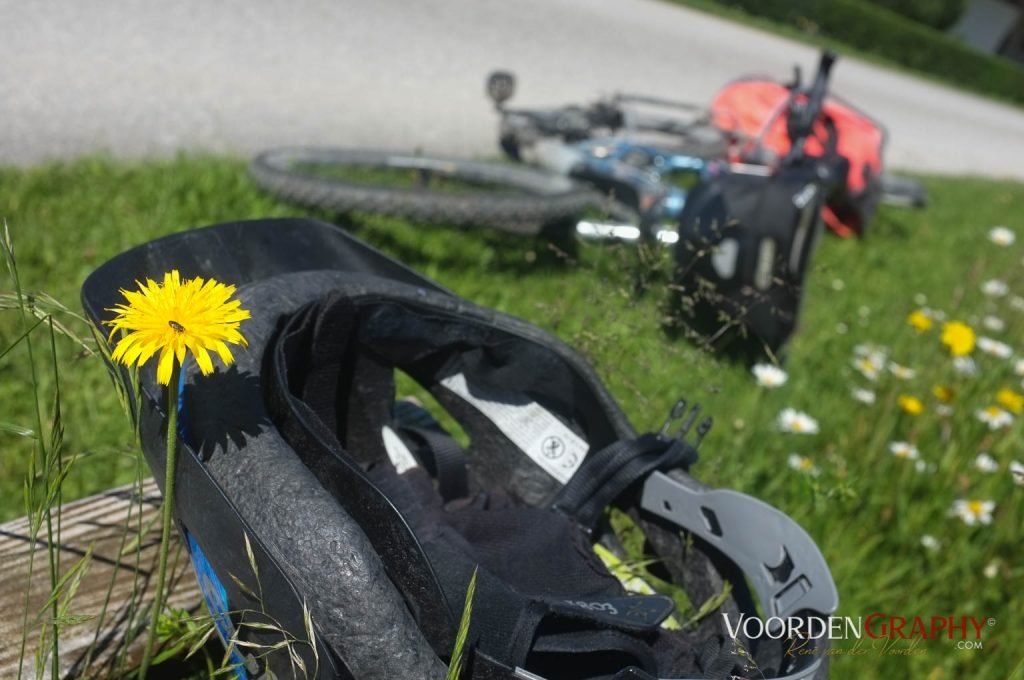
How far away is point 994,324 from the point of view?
13.7 feet

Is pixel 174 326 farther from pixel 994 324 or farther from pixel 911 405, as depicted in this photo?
pixel 994 324

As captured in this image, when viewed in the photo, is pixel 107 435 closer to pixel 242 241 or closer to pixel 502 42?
pixel 242 241

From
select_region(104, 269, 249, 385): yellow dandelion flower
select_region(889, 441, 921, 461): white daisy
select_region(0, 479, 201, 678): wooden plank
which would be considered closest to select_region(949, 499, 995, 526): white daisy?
select_region(889, 441, 921, 461): white daisy

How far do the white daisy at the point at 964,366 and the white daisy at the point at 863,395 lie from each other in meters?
0.30

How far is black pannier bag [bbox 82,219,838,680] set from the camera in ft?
3.80

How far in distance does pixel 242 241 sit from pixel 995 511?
2.32m

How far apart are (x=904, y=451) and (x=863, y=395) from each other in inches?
13.0

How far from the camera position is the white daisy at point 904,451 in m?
2.89

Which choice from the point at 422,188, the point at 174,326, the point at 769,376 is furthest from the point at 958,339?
the point at 174,326

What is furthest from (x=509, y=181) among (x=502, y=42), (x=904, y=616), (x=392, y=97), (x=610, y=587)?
(x=502, y=42)

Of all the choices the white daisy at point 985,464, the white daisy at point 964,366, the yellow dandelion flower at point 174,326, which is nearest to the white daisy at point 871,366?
the white daisy at point 964,366

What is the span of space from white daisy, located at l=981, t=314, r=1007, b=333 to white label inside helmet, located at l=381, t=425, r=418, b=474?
319cm

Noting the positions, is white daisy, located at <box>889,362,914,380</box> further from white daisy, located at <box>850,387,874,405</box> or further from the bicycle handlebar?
the bicycle handlebar

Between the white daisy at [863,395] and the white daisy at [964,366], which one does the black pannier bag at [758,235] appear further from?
the white daisy at [964,366]
